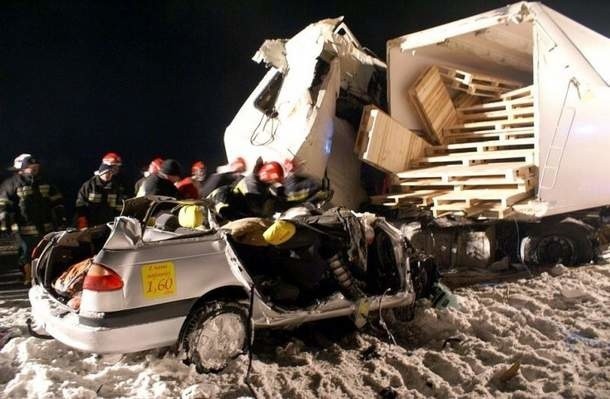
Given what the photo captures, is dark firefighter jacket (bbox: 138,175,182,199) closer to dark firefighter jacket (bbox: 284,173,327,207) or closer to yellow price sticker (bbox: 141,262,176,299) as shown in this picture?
dark firefighter jacket (bbox: 284,173,327,207)

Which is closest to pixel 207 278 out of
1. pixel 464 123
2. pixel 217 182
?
pixel 217 182

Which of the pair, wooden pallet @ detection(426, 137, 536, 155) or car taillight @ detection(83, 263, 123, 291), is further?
wooden pallet @ detection(426, 137, 536, 155)

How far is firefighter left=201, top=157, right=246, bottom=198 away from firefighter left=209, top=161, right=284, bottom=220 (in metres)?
0.76

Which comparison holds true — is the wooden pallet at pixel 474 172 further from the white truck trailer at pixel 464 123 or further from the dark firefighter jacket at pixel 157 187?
the dark firefighter jacket at pixel 157 187

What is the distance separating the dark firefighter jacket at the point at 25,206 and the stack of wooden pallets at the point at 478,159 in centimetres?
461

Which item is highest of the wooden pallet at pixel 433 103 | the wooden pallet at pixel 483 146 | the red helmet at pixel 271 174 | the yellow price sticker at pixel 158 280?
the wooden pallet at pixel 433 103

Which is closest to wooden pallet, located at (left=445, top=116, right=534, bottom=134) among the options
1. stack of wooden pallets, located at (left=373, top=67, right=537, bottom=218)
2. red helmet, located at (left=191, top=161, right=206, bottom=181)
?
stack of wooden pallets, located at (left=373, top=67, right=537, bottom=218)

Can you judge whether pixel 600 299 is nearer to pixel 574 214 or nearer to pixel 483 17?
pixel 574 214

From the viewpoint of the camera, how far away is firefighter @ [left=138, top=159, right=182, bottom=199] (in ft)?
17.5

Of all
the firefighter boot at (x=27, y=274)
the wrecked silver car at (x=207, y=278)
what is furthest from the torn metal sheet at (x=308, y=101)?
the firefighter boot at (x=27, y=274)

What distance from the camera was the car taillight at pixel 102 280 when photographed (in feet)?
9.88

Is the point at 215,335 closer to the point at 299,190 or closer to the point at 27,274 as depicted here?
the point at 299,190

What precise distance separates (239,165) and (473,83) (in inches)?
166

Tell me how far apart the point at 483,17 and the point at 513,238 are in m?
3.12
